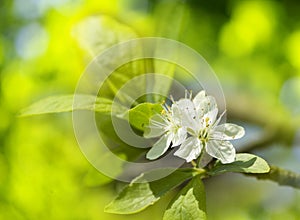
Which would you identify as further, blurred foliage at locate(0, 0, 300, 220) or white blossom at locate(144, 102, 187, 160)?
→ blurred foliage at locate(0, 0, 300, 220)

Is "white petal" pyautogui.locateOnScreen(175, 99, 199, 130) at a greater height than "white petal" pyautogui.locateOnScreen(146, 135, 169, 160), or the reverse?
"white petal" pyautogui.locateOnScreen(175, 99, 199, 130)

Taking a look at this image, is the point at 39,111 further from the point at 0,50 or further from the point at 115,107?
the point at 0,50

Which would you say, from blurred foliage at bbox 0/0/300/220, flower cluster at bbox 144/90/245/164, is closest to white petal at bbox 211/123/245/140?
flower cluster at bbox 144/90/245/164

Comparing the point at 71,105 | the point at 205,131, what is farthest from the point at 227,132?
the point at 71,105

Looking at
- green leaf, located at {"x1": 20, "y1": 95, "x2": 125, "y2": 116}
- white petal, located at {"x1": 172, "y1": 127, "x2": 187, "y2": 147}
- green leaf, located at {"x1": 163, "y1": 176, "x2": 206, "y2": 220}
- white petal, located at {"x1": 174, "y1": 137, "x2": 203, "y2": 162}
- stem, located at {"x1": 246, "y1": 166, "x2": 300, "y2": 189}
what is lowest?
green leaf, located at {"x1": 163, "y1": 176, "x2": 206, "y2": 220}

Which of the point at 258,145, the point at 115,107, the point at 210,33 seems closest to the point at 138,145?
the point at 115,107

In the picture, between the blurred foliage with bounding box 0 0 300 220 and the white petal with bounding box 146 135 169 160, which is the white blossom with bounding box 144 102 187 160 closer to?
the white petal with bounding box 146 135 169 160
